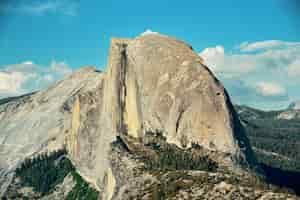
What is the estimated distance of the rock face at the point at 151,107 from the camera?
145 m

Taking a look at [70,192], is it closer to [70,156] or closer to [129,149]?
[70,156]

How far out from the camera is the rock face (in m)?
145

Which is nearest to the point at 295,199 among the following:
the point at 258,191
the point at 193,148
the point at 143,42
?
the point at 258,191

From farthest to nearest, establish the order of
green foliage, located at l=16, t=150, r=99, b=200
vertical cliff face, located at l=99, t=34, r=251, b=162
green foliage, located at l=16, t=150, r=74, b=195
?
1. green foliage, located at l=16, t=150, r=74, b=195
2. green foliage, located at l=16, t=150, r=99, b=200
3. vertical cliff face, located at l=99, t=34, r=251, b=162

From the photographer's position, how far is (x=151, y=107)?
15788cm

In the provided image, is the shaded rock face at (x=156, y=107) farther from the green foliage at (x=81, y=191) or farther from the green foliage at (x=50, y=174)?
the green foliage at (x=50, y=174)

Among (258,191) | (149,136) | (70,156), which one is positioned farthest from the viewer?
(70,156)

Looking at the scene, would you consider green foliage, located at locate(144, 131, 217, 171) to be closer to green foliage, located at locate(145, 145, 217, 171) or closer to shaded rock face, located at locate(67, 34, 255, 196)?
green foliage, located at locate(145, 145, 217, 171)

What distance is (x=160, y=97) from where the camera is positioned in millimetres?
155875

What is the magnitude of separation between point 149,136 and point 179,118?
10405 millimetres

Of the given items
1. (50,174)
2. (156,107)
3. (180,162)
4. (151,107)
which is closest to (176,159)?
(180,162)

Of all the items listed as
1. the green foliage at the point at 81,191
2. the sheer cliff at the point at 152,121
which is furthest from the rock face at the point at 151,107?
the green foliage at the point at 81,191

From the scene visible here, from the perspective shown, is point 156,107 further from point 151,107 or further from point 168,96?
point 168,96

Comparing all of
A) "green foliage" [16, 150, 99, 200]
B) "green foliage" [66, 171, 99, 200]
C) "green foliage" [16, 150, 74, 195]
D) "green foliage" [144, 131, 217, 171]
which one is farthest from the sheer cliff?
"green foliage" [16, 150, 74, 195]
